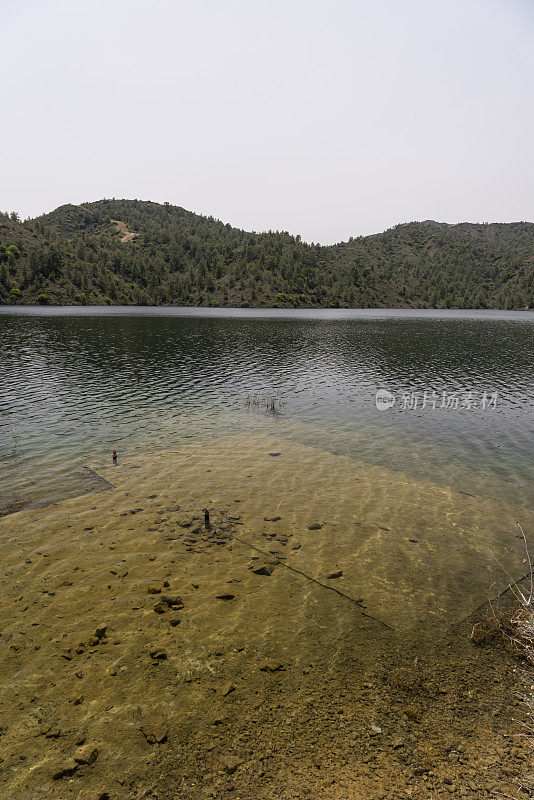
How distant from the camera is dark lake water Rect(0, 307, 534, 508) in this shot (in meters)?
22.2

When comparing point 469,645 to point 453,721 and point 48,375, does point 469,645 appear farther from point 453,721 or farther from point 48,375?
point 48,375

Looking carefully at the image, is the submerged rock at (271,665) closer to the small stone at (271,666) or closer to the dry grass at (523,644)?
the small stone at (271,666)

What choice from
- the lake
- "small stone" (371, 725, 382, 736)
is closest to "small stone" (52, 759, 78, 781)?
the lake

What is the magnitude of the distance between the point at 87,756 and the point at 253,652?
3934 millimetres

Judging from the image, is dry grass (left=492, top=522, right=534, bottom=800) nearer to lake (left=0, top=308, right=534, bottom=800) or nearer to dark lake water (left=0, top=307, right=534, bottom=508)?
lake (left=0, top=308, right=534, bottom=800)

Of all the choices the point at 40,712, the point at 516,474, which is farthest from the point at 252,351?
the point at 40,712

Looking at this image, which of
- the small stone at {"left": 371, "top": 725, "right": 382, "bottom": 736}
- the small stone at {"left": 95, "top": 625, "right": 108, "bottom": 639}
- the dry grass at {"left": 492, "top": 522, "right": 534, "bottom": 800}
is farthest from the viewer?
the small stone at {"left": 95, "top": 625, "right": 108, "bottom": 639}

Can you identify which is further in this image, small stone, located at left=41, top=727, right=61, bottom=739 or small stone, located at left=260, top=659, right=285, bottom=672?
small stone, located at left=260, top=659, right=285, bottom=672

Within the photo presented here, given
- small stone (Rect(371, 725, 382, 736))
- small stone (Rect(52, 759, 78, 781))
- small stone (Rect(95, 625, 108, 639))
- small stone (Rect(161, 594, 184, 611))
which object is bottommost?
small stone (Rect(161, 594, 184, 611))

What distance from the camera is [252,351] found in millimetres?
73625

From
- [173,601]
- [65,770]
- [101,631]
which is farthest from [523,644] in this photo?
[101,631]

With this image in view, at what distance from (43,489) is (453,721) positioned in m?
18.2

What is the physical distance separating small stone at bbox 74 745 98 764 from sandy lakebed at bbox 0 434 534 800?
38mm

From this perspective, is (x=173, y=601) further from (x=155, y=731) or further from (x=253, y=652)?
(x=155, y=731)
